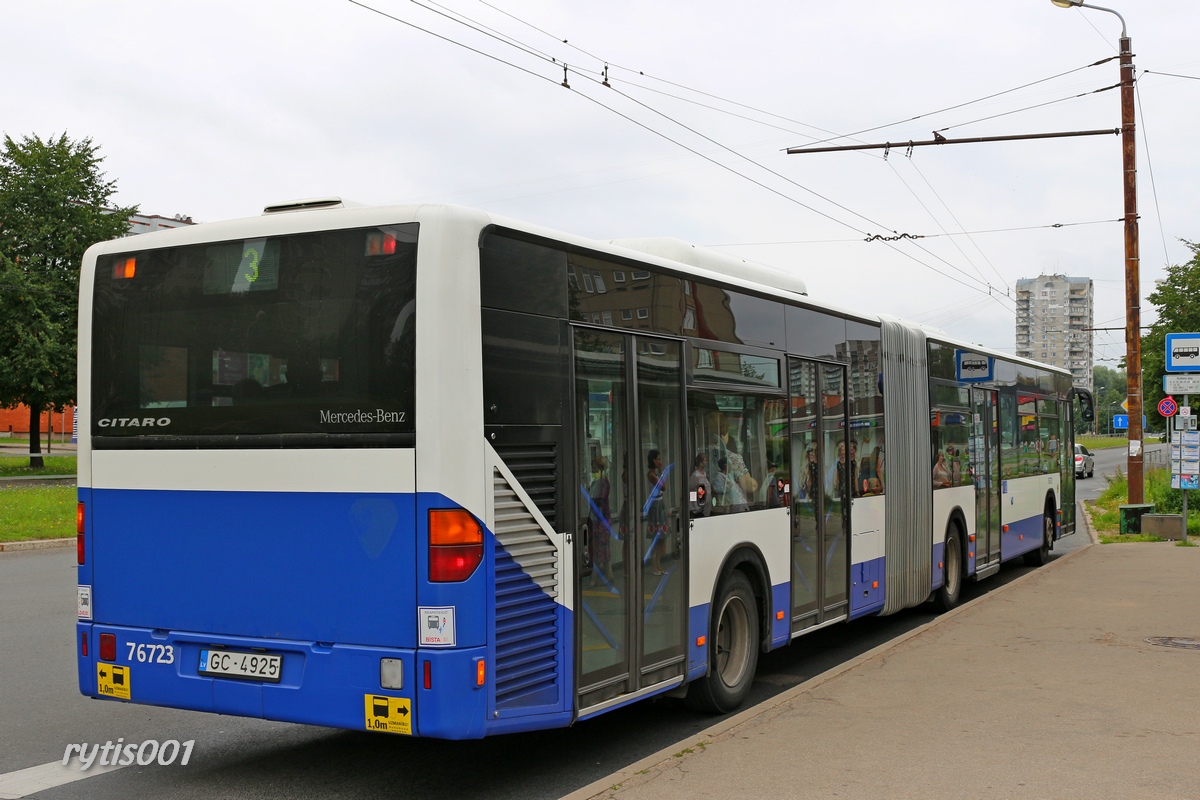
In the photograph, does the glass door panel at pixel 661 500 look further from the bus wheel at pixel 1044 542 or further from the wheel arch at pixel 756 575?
the bus wheel at pixel 1044 542

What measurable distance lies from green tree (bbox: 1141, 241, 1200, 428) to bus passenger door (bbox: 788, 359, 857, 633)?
38490mm

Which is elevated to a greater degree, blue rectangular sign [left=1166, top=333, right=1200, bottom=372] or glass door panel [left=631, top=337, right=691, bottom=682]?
blue rectangular sign [left=1166, top=333, right=1200, bottom=372]

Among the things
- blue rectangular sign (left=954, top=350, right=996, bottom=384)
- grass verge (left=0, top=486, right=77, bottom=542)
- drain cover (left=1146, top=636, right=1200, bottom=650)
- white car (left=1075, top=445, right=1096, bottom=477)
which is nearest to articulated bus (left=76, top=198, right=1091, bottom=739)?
drain cover (left=1146, top=636, right=1200, bottom=650)

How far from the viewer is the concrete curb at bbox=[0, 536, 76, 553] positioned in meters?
17.5

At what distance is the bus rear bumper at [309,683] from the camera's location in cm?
505

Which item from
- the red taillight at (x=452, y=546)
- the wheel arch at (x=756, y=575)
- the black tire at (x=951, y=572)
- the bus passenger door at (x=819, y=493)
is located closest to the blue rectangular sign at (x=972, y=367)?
the black tire at (x=951, y=572)

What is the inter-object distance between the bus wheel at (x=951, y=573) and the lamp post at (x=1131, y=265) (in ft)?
33.7

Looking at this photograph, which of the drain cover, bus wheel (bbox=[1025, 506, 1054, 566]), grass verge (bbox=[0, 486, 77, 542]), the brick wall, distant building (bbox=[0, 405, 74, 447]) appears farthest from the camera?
the brick wall

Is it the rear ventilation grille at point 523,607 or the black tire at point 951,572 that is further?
the black tire at point 951,572

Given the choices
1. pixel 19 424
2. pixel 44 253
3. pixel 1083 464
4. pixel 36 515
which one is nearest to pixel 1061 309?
pixel 1083 464

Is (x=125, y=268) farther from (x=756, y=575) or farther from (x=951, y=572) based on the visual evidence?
(x=951, y=572)

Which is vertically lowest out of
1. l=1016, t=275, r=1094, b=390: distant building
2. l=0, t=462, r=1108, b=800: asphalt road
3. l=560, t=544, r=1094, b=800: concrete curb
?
l=0, t=462, r=1108, b=800: asphalt road

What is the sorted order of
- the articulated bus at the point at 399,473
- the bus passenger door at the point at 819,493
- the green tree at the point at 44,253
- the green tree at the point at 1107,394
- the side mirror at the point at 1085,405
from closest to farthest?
the articulated bus at the point at 399,473 → the bus passenger door at the point at 819,493 → the side mirror at the point at 1085,405 → the green tree at the point at 44,253 → the green tree at the point at 1107,394

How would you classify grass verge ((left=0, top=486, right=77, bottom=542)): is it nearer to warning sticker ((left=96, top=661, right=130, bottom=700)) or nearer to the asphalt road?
the asphalt road
